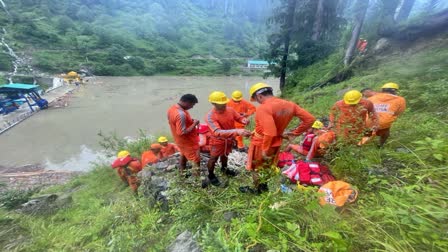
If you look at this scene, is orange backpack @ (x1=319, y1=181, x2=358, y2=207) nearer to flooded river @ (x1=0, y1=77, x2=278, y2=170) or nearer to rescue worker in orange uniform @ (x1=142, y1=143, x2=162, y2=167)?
rescue worker in orange uniform @ (x1=142, y1=143, x2=162, y2=167)

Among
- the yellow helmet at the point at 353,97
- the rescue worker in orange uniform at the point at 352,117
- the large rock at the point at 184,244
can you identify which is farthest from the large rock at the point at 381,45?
the large rock at the point at 184,244

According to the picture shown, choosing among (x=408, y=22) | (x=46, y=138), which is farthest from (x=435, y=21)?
(x=46, y=138)

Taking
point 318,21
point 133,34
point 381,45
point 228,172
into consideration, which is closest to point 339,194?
point 228,172

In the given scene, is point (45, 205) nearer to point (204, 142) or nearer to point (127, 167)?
point (127, 167)

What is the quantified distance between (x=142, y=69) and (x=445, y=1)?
3754 centimetres

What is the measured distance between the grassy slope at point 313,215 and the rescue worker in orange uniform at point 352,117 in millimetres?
241

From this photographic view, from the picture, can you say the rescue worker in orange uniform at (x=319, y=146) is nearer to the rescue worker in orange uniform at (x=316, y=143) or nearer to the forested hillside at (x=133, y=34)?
the rescue worker in orange uniform at (x=316, y=143)

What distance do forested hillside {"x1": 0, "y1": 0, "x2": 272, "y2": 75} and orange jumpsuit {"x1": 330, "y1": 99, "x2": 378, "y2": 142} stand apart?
2594cm

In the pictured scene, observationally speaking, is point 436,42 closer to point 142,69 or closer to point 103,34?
point 142,69

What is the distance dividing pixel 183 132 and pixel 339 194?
2.02 meters

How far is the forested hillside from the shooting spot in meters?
37.3

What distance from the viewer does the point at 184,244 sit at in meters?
2.09

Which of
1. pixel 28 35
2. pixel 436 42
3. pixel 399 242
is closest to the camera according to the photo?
pixel 399 242

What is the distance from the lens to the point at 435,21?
838 centimetres
